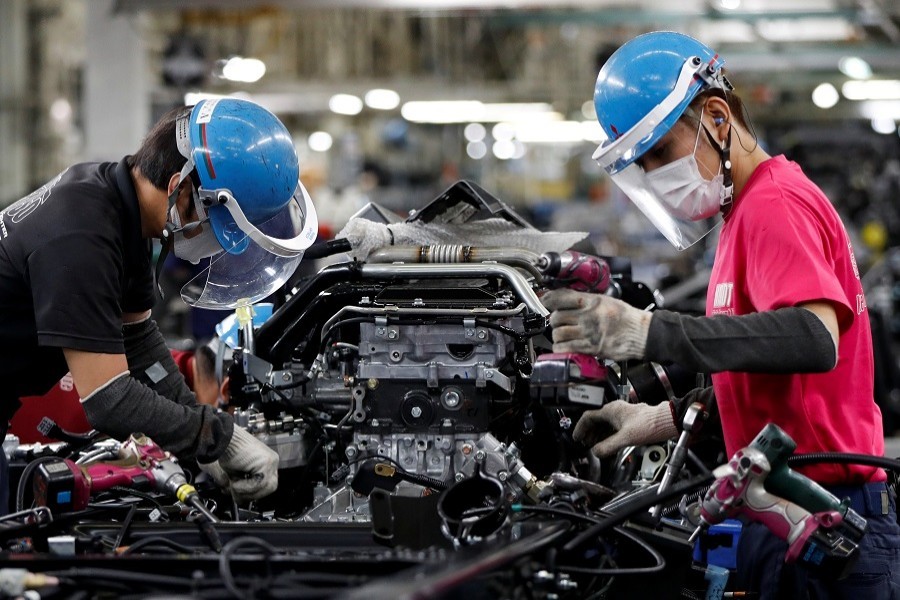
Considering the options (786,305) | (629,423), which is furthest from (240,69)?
(786,305)

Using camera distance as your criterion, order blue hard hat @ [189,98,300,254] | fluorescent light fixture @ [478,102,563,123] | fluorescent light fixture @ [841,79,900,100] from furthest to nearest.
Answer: fluorescent light fixture @ [841,79,900,100] < fluorescent light fixture @ [478,102,563,123] < blue hard hat @ [189,98,300,254]

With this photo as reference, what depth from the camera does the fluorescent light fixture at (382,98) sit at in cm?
1552

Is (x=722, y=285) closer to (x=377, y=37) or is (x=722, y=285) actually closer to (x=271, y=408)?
(x=271, y=408)

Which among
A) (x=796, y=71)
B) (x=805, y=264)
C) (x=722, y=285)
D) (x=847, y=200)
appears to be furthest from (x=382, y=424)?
(x=796, y=71)

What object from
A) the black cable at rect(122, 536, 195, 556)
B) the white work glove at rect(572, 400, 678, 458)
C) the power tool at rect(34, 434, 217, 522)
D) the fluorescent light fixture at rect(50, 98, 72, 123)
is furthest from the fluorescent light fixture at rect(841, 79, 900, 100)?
the black cable at rect(122, 536, 195, 556)

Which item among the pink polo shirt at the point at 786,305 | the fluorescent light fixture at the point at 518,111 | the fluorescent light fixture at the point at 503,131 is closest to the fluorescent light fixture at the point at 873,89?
the fluorescent light fixture at the point at 518,111

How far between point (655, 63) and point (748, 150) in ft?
1.00

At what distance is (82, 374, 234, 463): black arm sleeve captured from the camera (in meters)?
2.82

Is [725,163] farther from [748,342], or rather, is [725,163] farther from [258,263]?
[258,263]

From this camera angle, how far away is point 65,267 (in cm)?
272

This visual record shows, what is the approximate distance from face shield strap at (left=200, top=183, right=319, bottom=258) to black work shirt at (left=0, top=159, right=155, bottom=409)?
24 cm

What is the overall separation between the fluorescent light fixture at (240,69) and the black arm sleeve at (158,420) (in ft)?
32.5

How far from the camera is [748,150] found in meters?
2.61

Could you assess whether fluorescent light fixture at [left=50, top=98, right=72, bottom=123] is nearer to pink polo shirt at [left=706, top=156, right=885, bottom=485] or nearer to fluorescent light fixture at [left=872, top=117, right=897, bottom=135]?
fluorescent light fixture at [left=872, top=117, right=897, bottom=135]
